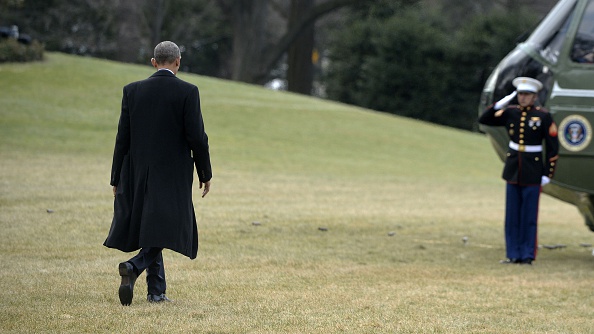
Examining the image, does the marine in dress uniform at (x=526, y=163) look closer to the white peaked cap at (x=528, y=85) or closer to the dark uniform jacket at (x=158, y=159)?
the white peaked cap at (x=528, y=85)

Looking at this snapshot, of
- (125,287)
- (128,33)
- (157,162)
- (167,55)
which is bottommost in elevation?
A: (128,33)

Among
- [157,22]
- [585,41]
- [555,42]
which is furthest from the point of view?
[157,22]

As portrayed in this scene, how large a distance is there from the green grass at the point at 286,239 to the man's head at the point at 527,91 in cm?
166

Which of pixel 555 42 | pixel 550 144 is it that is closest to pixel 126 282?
pixel 550 144

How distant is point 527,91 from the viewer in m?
10.9

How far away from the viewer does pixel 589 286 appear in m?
9.58

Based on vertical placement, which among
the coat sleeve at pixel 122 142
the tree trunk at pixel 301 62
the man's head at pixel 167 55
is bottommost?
the tree trunk at pixel 301 62

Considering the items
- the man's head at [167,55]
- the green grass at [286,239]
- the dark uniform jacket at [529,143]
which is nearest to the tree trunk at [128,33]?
the green grass at [286,239]

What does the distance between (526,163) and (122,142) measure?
510cm

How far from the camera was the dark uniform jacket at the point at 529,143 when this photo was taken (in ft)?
35.8

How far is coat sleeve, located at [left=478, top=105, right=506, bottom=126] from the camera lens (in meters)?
11.2

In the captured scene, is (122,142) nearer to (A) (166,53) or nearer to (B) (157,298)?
(A) (166,53)

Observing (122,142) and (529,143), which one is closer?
(122,142)

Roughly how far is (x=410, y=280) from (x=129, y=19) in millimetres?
36502
